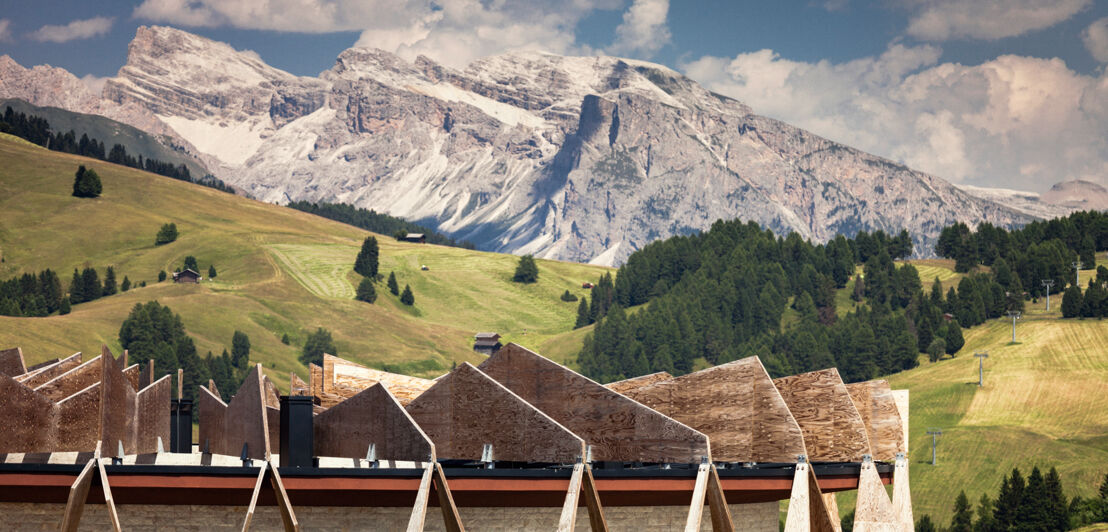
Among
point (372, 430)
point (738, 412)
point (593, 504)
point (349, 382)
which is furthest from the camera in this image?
point (349, 382)

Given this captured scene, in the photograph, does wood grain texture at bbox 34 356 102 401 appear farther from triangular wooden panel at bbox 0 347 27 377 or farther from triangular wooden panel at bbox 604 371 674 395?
triangular wooden panel at bbox 604 371 674 395

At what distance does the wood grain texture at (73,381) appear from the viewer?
3347cm

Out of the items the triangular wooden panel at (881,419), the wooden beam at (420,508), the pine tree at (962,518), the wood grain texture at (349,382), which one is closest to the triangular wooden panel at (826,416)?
the triangular wooden panel at (881,419)

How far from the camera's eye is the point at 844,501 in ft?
602

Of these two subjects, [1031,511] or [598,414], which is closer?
[598,414]

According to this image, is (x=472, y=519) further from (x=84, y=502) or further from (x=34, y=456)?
(x=34, y=456)

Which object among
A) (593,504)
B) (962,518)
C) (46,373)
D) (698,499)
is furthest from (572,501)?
(962,518)

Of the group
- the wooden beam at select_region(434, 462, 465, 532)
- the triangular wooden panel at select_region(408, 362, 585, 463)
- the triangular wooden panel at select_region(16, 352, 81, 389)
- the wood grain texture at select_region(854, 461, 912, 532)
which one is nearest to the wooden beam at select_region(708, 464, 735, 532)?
the triangular wooden panel at select_region(408, 362, 585, 463)

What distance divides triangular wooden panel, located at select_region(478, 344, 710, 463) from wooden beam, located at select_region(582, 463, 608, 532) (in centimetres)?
241

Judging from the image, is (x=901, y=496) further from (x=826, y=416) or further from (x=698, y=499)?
(x=698, y=499)

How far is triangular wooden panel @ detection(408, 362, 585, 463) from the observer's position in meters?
28.1

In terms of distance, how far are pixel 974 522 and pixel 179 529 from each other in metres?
150

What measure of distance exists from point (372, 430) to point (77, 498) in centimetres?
664

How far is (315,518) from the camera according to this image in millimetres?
27188
